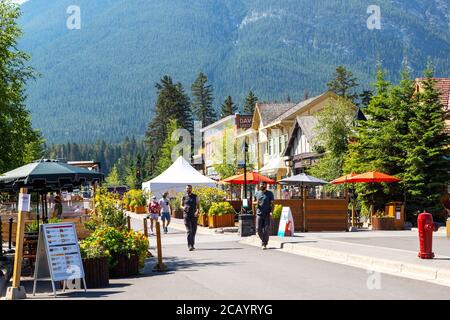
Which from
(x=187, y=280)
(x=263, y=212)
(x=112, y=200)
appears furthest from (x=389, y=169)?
(x=187, y=280)

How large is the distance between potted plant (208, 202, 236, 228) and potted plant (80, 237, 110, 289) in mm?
20651

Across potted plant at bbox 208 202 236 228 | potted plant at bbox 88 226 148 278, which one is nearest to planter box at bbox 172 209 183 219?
potted plant at bbox 208 202 236 228

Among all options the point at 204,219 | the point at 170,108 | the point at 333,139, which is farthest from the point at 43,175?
the point at 170,108

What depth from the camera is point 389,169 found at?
118 ft

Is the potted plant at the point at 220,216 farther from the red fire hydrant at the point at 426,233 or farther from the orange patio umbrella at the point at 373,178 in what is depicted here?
the red fire hydrant at the point at 426,233

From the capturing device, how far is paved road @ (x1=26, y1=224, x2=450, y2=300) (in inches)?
464

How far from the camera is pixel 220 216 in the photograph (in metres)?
34.9

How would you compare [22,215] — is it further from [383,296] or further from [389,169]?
[389,169]

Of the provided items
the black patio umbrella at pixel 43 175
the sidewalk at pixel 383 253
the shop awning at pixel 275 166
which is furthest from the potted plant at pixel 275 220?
the shop awning at pixel 275 166

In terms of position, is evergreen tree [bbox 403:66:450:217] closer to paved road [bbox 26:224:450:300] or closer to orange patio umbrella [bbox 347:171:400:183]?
orange patio umbrella [bbox 347:171:400:183]

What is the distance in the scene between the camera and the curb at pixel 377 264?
13.8 meters

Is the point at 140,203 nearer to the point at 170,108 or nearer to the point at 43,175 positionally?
the point at 43,175

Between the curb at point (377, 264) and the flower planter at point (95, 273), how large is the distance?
557 cm
